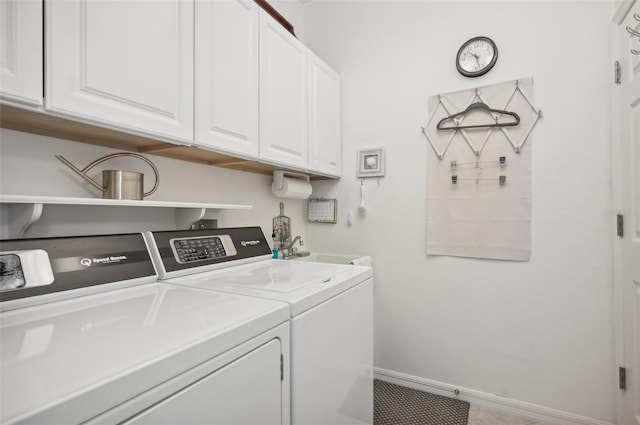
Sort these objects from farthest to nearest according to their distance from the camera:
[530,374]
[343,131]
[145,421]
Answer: [343,131]
[530,374]
[145,421]

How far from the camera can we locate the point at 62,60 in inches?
35.9

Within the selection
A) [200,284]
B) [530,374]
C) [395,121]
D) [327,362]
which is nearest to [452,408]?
[530,374]

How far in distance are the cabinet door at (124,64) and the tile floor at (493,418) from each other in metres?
2.23

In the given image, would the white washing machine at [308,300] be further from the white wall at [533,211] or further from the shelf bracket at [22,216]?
the white wall at [533,211]

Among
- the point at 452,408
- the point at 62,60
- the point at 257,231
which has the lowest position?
the point at 452,408

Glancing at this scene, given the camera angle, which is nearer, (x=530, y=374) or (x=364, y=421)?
(x=364, y=421)

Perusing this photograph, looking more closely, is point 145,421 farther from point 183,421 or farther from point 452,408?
point 452,408

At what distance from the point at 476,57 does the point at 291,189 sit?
1511 mm

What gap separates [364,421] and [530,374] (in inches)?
45.7

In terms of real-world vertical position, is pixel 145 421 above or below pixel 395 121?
below

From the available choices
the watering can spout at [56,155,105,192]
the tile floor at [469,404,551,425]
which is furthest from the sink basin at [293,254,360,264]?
the watering can spout at [56,155,105,192]

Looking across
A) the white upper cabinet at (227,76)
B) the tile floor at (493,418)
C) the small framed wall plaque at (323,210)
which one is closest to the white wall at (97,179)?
the white upper cabinet at (227,76)

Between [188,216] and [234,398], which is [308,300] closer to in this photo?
[234,398]

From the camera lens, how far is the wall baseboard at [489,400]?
5.90ft
